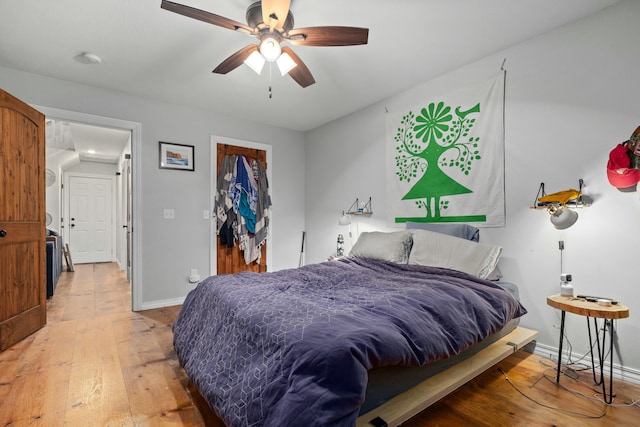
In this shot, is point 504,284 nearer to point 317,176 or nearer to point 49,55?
point 317,176

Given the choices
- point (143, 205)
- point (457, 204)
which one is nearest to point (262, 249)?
point (143, 205)

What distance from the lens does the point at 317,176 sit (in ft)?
15.2

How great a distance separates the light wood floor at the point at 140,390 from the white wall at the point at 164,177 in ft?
3.11

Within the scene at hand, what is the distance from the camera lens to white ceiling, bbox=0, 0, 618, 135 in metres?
2.04

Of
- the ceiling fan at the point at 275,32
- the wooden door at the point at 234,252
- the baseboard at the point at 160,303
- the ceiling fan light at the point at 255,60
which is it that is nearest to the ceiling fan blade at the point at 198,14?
the ceiling fan at the point at 275,32

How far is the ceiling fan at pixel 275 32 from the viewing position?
5.69 ft

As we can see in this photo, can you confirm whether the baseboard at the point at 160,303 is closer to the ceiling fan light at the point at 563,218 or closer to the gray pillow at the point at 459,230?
the gray pillow at the point at 459,230

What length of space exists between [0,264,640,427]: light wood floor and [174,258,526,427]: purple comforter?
278 millimetres

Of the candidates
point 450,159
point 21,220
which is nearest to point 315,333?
point 450,159

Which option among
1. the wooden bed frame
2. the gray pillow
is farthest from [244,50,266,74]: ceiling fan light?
the wooden bed frame

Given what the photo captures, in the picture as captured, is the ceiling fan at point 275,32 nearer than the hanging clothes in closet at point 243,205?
Yes

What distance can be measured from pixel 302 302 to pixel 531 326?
1.97 meters

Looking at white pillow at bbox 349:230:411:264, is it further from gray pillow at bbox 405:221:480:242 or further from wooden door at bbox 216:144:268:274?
wooden door at bbox 216:144:268:274

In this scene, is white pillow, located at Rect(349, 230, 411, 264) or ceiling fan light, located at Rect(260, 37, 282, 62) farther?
white pillow, located at Rect(349, 230, 411, 264)
